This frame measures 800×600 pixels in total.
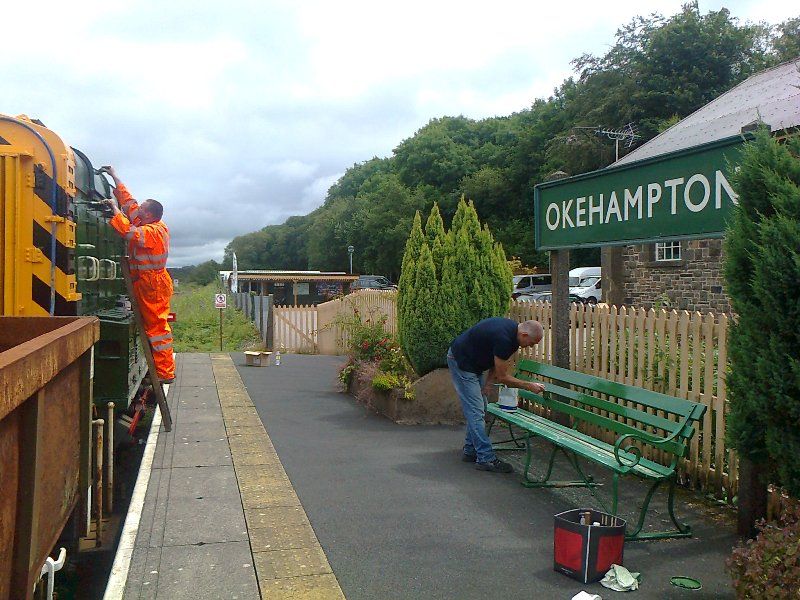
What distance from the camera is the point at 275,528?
5219 mm

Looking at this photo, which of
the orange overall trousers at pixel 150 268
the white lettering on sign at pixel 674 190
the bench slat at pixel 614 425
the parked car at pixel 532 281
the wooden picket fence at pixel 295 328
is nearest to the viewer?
the bench slat at pixel 614 425

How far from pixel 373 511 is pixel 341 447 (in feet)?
7.03

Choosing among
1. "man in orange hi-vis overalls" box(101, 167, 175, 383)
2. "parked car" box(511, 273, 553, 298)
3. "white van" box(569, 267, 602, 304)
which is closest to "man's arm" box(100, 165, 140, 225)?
"man in orange hi-vis overalls" box(101, 167, 175, 383)

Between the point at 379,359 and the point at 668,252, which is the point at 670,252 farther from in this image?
the point at 379,359

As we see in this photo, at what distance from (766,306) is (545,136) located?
48.9m

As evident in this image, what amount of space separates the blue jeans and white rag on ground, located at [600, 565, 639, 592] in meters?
2.51

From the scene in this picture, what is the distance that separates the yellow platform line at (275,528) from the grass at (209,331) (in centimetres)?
1333

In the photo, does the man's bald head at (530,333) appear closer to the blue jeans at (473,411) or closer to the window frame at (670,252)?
the blue jeans at (473,411)

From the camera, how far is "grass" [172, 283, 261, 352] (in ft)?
73.9

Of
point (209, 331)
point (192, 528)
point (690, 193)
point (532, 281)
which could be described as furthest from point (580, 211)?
point (532, 281)

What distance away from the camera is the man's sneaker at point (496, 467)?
6777 millimetres

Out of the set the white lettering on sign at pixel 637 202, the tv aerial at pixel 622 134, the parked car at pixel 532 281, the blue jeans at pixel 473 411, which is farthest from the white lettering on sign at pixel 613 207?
the tv aerial at pixel 622 134

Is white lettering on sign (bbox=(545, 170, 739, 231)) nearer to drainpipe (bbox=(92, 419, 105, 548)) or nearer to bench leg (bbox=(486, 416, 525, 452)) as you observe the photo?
bench leg (bbox=(486, 416, 525, 452))

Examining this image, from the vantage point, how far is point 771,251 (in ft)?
13.0
